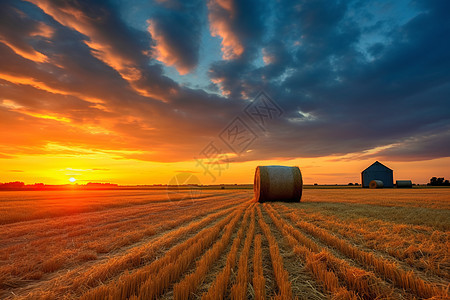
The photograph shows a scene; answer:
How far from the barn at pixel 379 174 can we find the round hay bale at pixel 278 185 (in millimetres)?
47549

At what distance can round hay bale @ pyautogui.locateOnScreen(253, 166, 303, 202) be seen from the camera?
51.7 feet

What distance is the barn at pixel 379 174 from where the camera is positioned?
51.6 meters

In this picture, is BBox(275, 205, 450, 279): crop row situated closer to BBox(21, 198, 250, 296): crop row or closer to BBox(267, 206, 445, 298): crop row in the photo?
BBox(267, 206, 445, 298): crop row

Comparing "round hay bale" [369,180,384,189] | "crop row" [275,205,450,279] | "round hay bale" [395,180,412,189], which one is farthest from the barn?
"crop row" [275,205,450,279]

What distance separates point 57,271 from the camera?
3793 millimetres

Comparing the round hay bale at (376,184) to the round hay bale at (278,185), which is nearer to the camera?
the round hay bale at (278,185)

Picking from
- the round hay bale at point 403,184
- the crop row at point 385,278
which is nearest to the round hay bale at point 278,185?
the crop row at point 385,278

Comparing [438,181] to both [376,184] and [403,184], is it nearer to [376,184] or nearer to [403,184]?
[403,184]

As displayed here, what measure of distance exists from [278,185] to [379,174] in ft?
162

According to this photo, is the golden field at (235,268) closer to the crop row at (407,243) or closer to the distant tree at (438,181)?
the crop row at (407,243)

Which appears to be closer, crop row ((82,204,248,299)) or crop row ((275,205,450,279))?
crop row ((82,204,248,299))

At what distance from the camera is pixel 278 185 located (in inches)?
625

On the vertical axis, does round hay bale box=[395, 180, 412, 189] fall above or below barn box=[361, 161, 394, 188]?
below

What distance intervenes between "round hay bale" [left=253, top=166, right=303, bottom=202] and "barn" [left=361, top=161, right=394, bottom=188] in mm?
47549
